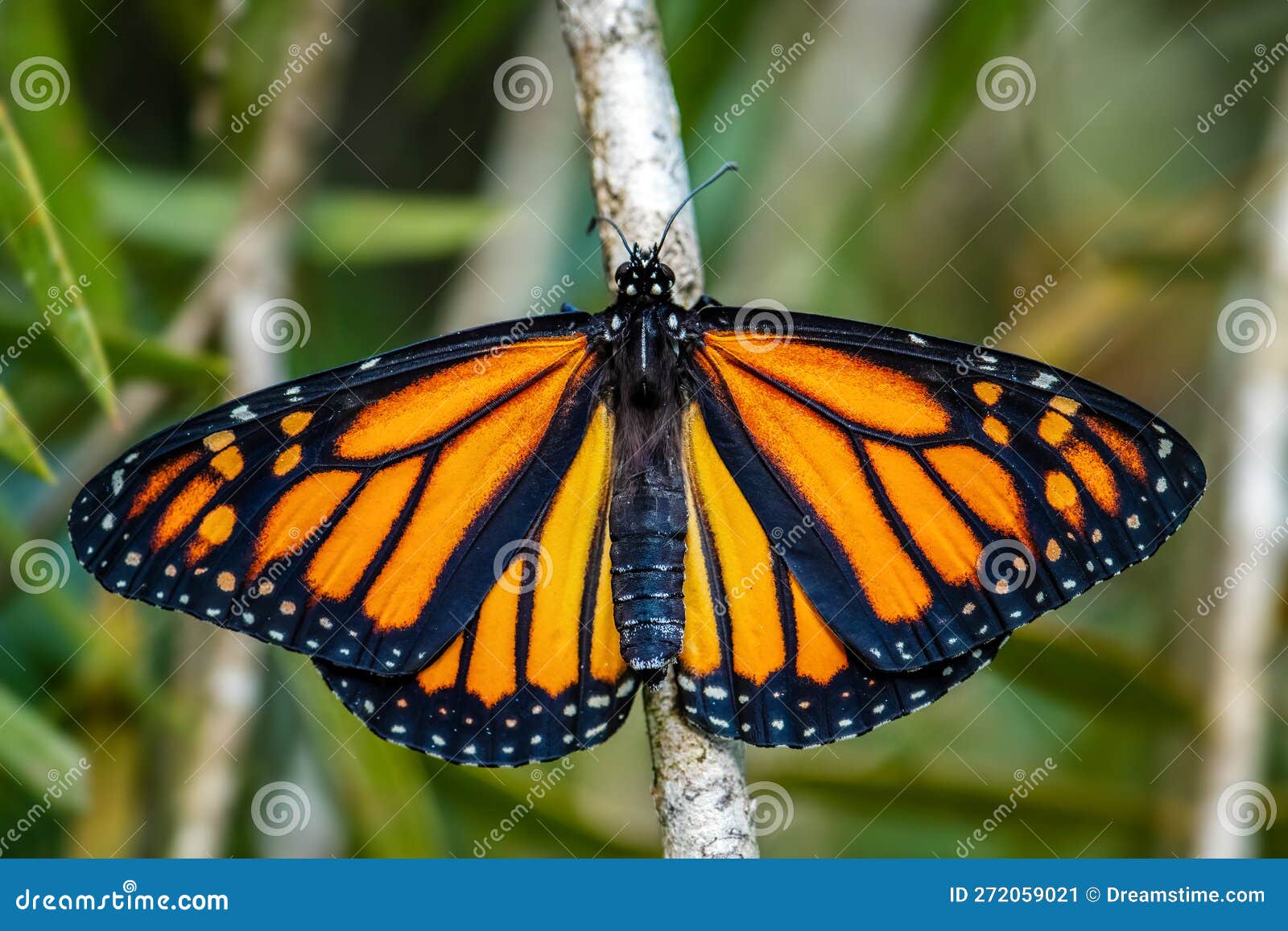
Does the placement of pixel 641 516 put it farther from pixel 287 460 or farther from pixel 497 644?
pixel 287 460

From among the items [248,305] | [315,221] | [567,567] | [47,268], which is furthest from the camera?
[315,221]

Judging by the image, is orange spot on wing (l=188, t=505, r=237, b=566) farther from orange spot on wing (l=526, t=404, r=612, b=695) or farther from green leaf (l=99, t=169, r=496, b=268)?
green leaf (l=99, t=169, r=496, b=268)

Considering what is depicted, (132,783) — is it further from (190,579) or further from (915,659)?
(915,659)

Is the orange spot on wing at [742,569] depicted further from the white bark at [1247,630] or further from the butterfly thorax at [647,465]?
the white bark at [1247,630]

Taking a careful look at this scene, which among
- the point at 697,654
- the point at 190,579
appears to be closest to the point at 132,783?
the point at 190,579

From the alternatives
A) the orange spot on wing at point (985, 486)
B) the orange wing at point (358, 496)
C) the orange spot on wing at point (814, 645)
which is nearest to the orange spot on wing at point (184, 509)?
the orange wing at point (358, 496)

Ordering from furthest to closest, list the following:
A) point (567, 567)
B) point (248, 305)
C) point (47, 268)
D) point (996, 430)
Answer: point (248, 305) → point (567, 567) → point (996, 430) → point (47, 268)

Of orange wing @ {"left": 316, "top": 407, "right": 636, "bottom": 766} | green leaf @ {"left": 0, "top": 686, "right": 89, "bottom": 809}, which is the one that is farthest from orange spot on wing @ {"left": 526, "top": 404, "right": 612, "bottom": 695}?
green leaf @ {"left": 0, "top": 686, "right": 89, "bottom": 809}

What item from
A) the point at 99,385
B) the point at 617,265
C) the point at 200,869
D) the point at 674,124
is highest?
the point at 674,124

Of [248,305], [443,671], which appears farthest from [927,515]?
[248,305]
